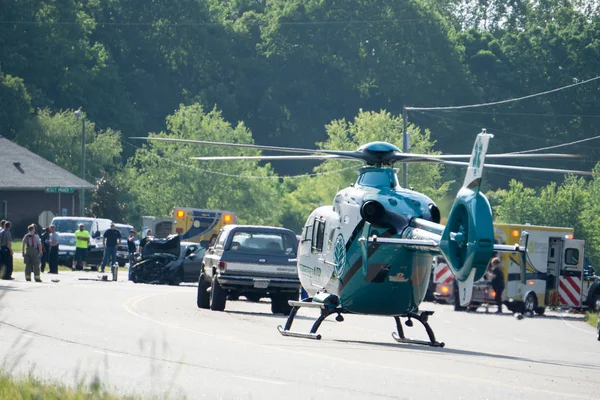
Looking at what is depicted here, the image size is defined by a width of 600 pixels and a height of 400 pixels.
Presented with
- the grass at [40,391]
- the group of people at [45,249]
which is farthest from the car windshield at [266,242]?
the grass at [40,391]

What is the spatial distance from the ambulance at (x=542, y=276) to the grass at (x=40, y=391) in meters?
25.8

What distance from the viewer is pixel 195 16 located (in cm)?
10612

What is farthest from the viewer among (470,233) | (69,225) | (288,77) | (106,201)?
(288,77)

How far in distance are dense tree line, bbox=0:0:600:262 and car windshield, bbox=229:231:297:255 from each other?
191 ft

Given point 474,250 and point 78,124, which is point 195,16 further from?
point 474,250

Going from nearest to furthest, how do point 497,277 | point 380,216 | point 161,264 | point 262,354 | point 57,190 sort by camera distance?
1. point 262,354
2. point 380,216
3. point 497,277
4. point 161,264
5. point 57,190

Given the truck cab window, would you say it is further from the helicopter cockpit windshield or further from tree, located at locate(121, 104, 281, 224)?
tree, located at locate(121, 104, 281, 224)

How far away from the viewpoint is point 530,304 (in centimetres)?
3644

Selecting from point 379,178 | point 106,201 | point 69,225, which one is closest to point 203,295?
point 379,178

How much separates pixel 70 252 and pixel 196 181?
119 ft

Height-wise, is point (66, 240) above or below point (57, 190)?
below

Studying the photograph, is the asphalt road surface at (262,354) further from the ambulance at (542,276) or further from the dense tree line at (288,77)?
the dense tree line at (288,77)

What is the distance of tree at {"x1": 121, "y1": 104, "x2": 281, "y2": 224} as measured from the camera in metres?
84.6

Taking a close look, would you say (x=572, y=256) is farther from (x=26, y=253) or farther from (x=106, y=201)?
(x=106, y=201)
